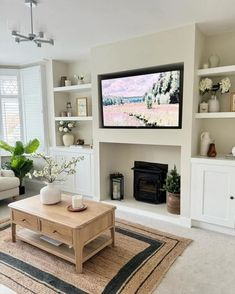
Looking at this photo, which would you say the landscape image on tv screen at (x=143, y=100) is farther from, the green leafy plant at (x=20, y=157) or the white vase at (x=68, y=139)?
the green leafy plant at (x=20, y=157)

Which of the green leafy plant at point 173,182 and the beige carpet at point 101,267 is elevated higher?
the green leafy plant at point 173,182

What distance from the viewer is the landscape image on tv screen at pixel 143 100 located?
3.22 meters

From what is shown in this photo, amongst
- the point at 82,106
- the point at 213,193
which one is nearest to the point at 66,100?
the point at 82,106

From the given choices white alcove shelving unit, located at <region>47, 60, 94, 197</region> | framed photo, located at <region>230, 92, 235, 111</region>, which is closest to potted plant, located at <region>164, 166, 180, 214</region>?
framed photo, located at <region>230, 92, 235, 111</region>

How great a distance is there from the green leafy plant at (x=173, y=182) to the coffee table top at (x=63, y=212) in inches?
46.2

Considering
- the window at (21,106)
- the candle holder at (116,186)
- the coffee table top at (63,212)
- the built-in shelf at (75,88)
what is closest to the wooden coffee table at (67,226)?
the coffee table top at (63,212)

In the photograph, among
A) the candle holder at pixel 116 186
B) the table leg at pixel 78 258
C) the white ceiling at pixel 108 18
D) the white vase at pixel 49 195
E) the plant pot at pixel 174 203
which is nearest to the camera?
the table leg at pixel 78 258

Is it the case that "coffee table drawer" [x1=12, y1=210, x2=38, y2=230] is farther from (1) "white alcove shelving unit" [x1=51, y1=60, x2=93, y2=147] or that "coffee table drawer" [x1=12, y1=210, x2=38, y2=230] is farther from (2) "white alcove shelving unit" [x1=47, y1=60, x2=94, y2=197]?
(1) "white alcove shelving unit" [x1=51, y1=60, x2=93, y2=147]

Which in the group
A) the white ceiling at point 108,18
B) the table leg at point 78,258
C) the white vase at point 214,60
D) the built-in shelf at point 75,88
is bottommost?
the table leg at point 78,258

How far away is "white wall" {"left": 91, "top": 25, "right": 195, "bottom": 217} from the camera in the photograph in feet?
9.94

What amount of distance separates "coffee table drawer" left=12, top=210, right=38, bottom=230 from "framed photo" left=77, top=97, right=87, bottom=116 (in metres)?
2.24

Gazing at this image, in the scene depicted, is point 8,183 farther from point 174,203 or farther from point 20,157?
point 174,203

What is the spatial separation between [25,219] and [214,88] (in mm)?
2868

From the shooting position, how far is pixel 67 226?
2.21 metres
